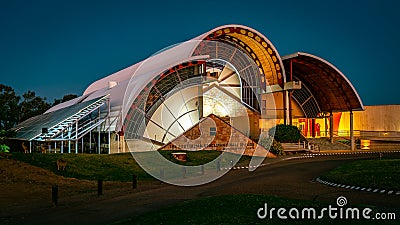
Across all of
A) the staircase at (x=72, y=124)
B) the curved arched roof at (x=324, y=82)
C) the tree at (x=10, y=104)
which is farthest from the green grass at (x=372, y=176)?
the tree at (x=10, y=104)

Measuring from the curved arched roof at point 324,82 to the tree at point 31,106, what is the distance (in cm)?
4850

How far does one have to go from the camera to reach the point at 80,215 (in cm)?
1252

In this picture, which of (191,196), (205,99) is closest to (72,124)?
(205,99)

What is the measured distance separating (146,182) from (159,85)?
49.4 feet

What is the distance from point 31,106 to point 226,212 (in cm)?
7195

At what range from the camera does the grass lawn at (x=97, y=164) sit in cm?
2255

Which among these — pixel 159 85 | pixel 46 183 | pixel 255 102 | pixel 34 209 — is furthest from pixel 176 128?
pixel 34 209

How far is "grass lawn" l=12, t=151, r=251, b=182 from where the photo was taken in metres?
22.5

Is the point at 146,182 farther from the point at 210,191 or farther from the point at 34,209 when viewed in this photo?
the point at 34,209

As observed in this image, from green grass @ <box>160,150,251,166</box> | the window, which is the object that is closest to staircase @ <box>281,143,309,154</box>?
green grass @ <box>160,150,251,166</box>

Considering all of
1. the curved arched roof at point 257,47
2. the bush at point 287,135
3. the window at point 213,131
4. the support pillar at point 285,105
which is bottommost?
the bush at point 287,135

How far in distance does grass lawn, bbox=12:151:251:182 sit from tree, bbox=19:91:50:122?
1998 inches

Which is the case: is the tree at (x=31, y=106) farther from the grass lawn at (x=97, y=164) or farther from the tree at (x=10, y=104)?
the grass lawn at (x=97, y=164)

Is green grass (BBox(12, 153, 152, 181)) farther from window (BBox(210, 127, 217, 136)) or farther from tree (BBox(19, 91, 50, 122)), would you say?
tree (BBox(19, 91, 50, 122))
